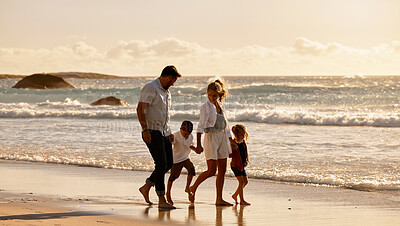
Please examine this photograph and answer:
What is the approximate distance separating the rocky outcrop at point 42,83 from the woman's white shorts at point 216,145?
7488cm

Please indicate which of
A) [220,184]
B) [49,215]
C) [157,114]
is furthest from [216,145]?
[49,215]

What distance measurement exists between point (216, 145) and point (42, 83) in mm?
76769

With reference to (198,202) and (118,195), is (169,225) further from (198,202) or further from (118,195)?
(118,195)

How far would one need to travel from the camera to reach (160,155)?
632cm

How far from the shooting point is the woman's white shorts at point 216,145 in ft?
21.7

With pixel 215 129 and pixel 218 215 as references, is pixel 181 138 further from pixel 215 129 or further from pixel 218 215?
pixel 218 215

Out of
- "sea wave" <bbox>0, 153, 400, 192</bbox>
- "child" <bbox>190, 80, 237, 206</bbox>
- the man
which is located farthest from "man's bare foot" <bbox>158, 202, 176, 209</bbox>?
"sea wave" <bbox>0, 153, 400, 192</bbox>

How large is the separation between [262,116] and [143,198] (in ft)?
51.8

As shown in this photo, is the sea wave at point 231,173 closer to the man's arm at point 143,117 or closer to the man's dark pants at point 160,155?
the man's dark pants at point 160,155

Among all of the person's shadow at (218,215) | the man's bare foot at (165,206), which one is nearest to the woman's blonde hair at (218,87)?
the person's shadow at (218,215)

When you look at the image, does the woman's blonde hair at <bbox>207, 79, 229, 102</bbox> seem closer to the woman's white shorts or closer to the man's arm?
the woman's white shorts

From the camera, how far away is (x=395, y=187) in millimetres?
8047

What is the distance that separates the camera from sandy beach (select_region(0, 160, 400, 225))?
18.6 feet

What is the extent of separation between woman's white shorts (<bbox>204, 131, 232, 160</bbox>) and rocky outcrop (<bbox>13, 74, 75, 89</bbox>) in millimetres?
74885
